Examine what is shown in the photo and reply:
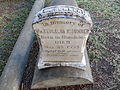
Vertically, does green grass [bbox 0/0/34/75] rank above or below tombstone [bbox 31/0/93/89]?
below

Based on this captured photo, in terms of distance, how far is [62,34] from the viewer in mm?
3139

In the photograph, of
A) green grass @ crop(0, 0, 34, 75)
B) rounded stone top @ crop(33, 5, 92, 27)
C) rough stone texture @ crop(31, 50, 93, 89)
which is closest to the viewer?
rounded stone top @ crop(33, 5, 92, 27)

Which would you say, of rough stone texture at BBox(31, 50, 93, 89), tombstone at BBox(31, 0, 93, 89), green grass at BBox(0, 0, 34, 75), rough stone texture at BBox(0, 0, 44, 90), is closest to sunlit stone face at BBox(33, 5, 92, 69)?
tombstone at BBox(31, 0, 93, 89)

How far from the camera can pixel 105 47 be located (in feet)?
14.2

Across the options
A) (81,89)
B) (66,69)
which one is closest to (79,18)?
(66,69)

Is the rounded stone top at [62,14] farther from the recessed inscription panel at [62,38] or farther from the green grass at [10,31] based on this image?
the green grass at [10,31]

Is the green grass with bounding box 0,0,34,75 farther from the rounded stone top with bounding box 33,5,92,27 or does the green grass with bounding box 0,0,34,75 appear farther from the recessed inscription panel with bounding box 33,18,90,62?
the rounded stone top with bounding box 33,5,92,27

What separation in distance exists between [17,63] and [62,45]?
1.03 metres

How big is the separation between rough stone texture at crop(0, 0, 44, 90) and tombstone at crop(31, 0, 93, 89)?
355mm

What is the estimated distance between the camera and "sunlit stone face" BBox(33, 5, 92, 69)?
9.68 ft

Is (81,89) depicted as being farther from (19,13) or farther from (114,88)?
(19,13)

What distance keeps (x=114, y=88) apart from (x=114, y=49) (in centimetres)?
117

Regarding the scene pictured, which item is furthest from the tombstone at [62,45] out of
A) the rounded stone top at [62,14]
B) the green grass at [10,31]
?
the green grass at [10,31]

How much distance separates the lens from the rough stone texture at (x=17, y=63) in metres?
3.25
